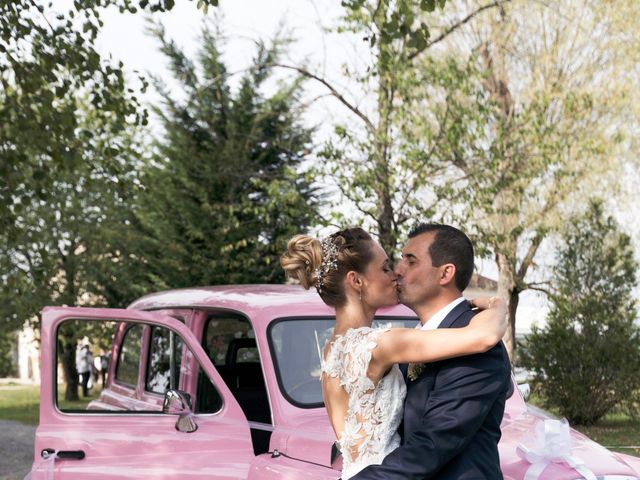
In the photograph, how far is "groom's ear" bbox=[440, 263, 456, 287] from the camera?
3.05 m

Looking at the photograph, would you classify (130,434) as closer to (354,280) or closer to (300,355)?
(300,355)

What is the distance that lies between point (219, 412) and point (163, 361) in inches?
45.3

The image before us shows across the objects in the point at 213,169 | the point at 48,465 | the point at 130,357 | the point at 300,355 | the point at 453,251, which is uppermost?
the point at 213,169

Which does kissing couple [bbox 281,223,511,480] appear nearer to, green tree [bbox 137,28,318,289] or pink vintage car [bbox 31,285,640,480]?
pink vintage car [bbox 31,285,640,480]

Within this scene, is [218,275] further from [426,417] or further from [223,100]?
[426,417]

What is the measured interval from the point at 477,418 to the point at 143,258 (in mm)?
22231

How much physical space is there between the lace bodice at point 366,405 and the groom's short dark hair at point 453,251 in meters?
0.28

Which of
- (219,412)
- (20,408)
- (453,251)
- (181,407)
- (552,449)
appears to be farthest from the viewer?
(20,408)

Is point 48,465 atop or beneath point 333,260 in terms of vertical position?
beneath

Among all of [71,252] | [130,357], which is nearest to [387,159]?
[130,357]

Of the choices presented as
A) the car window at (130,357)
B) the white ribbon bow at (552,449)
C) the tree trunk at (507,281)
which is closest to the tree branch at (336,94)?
the tree trunk at (507,281)

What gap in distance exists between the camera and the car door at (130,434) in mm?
5480

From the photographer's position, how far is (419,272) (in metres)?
3.09

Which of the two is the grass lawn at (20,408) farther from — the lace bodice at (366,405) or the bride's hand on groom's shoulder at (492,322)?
the bride's hand on groom's shoulder at (492,322)
